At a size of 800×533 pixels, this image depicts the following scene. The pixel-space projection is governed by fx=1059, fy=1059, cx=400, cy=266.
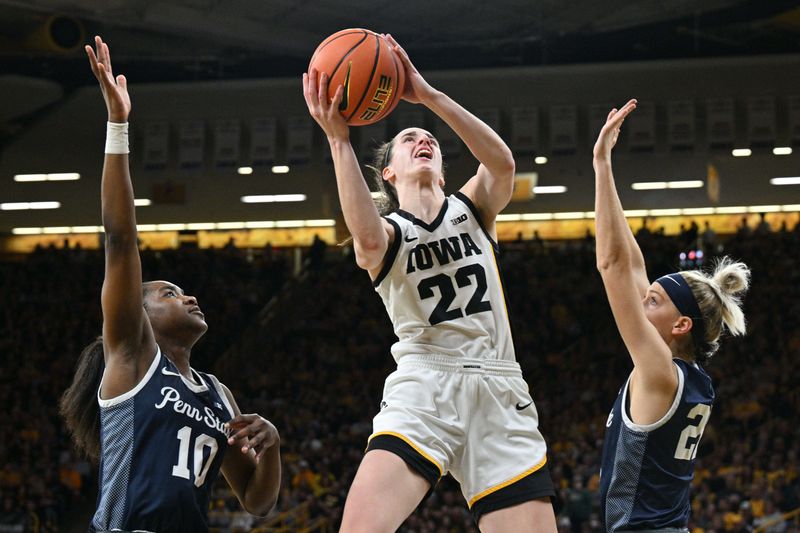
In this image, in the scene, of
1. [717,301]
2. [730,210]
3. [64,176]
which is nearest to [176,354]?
[717,301]

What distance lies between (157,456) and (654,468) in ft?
6.12

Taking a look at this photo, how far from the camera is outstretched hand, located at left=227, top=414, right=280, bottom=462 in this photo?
4.02m

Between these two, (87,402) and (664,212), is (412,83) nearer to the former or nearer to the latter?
(87,402)

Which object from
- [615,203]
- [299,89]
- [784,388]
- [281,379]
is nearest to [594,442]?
[784,388]

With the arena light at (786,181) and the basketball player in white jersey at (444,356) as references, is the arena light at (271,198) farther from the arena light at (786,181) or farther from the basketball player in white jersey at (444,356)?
the basketball player in white jersey at (444,356)

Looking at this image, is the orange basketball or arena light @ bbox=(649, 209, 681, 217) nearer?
the orange basketball

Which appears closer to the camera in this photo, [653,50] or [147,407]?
[147,407]

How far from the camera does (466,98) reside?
21281 mm

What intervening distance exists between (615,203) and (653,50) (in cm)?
1738

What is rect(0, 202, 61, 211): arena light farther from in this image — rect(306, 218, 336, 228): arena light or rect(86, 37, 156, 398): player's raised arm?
rect(86, 37, 156, 398): player's raised arm

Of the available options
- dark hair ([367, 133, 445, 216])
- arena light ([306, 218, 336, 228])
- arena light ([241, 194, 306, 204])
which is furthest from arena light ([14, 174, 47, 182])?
dark hair ([367, 133, 445, 216])

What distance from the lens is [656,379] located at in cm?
397

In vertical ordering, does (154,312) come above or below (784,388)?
above

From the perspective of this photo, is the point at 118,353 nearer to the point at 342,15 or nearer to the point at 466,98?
the point at 342,15
